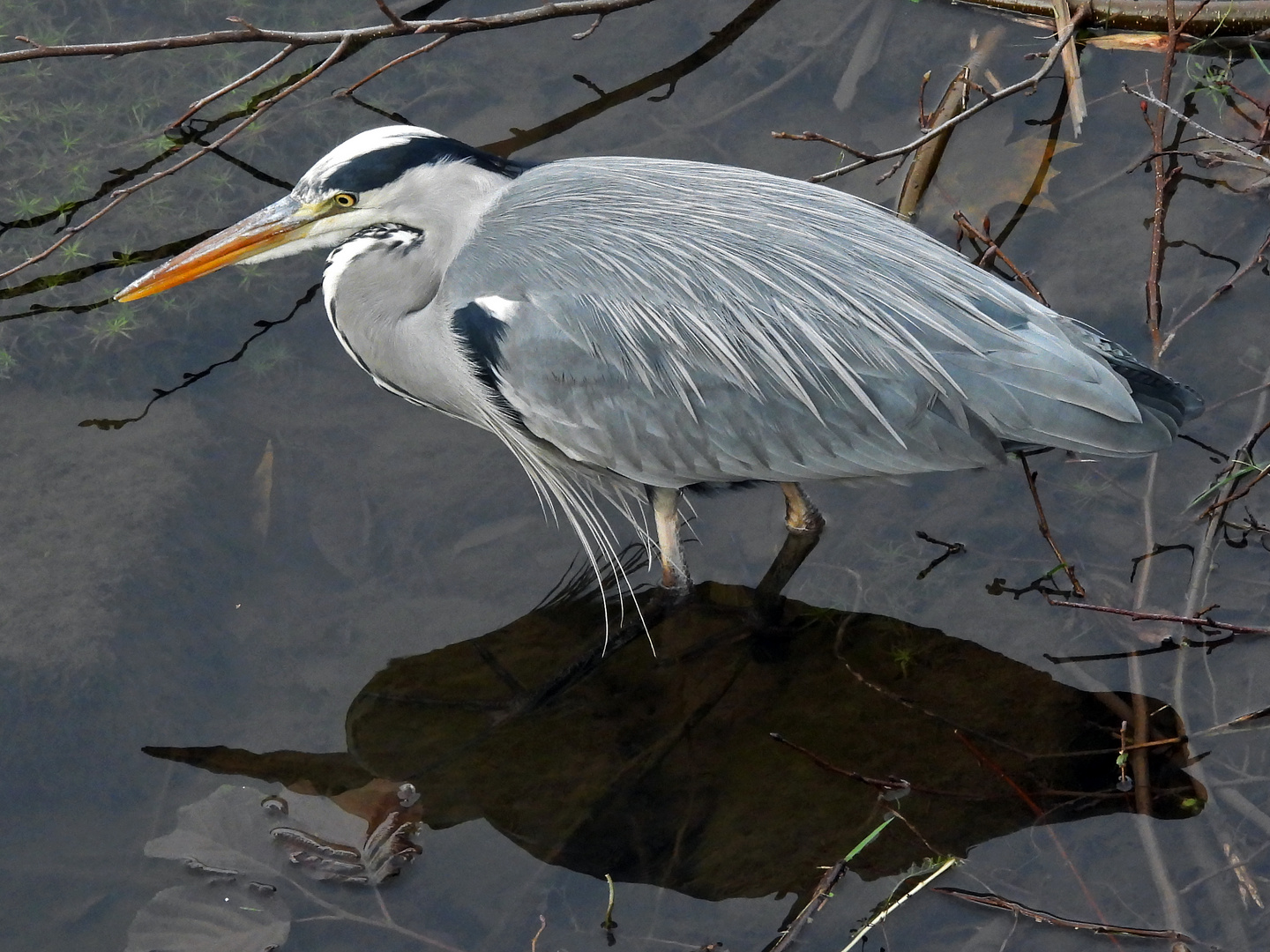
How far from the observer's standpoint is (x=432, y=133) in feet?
12.8

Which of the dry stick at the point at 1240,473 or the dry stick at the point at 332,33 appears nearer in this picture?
the dry stick at the point at 1240,473

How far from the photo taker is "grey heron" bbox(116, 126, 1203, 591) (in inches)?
148

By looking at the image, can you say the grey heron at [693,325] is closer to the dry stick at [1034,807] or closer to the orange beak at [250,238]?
the orange beak at [250,238]

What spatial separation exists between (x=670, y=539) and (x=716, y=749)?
0.67 m

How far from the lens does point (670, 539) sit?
4.31 meters

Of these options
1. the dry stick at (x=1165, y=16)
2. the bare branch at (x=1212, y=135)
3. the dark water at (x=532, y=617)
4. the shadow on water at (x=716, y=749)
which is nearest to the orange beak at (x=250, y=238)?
the dark water at (x=532, y=617)

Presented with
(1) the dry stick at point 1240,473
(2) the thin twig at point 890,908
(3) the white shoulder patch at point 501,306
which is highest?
(3) the white shoulder patch at point 501,306

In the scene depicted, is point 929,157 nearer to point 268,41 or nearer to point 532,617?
point 532,617

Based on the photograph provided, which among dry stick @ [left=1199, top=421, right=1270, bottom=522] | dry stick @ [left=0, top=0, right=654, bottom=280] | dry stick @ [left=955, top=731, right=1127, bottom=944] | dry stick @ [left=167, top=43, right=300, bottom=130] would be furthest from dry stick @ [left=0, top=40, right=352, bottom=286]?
dry stick @ [left=1199, top=421, right=1270, bottom=522]

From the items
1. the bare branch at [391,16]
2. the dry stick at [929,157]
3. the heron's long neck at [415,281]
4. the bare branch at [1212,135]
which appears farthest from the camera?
the dry stick at [929,157]

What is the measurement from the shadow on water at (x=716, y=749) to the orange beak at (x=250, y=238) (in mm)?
1267

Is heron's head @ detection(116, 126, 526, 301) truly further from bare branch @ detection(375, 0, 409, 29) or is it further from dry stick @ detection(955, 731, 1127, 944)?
dry stick @ detection(955, 731, 1127, 944)

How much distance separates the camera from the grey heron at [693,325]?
12.3 ft

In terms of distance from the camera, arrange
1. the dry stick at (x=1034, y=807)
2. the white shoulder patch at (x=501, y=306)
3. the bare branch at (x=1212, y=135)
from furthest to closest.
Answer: the bare branch at (x=1212, y=135), the white shoulder patch at (x=501, y=306), the dry stick at (x=1034, y=807)
